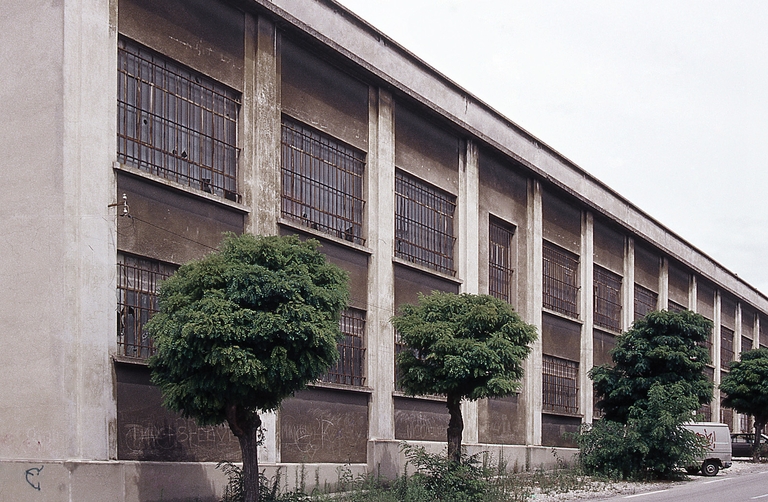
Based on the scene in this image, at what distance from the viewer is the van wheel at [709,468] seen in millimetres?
32062

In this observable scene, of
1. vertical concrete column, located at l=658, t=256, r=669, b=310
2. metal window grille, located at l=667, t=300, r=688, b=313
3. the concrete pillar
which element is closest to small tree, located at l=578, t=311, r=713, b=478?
vertical concrete column, located at l=658, t=256, r=669, b=310

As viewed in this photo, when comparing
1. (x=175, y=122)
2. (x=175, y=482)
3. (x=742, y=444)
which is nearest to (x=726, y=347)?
(x=742, y=444)

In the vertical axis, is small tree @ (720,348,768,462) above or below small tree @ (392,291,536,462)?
below

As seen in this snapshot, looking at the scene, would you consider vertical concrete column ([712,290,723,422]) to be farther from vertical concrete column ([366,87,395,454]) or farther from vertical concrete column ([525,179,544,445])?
vertical concrete column ([366,87,395,454])

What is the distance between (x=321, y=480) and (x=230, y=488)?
4.03m

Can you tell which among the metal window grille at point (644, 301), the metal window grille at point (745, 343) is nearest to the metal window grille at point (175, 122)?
the metal window grille at point (644, 301)

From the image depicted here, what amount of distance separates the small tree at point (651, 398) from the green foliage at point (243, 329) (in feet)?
50.8

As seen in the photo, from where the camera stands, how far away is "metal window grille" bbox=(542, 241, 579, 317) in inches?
1320

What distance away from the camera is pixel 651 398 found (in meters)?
28.8

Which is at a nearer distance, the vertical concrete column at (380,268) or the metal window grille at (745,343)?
the vertical concrete column at (380,268)

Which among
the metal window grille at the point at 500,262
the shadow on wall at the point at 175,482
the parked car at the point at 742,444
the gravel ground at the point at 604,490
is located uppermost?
the metal window grille at the point at 500,262

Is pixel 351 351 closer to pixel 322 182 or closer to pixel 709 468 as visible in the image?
pixel 322 182

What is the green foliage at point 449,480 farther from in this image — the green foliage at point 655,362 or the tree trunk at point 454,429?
the green foliage at point 655,362

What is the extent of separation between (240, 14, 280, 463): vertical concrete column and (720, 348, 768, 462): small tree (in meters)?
30.5
